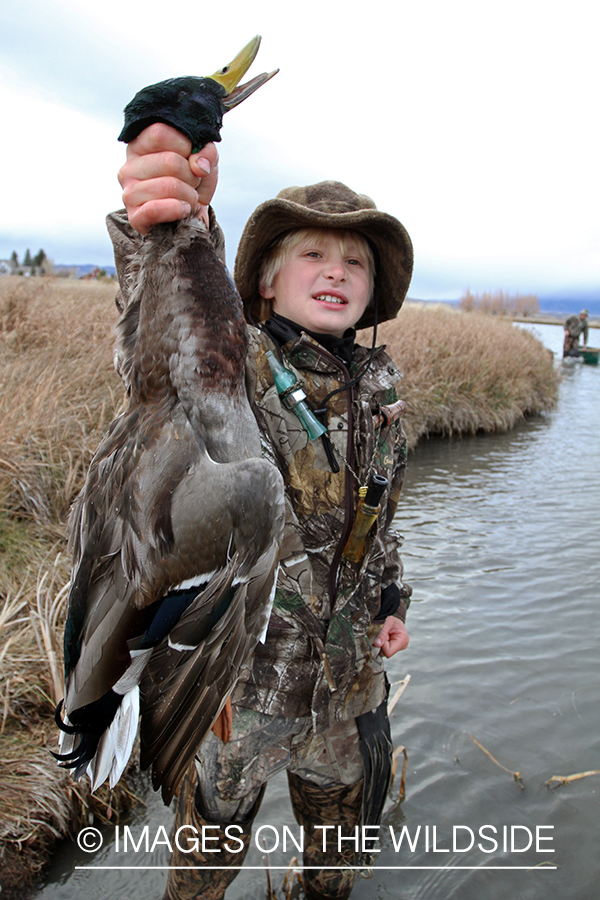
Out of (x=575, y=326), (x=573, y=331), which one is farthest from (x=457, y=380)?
(x=573, y=331)

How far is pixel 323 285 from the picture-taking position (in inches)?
88.9

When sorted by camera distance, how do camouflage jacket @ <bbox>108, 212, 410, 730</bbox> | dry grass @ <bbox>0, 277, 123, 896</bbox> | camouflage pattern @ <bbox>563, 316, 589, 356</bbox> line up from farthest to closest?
camouflage pattern @ <bbox>563, 316, 589, 356</bbox> → dry grass @ <bbox>0, 277, 123, 896</bbox> → camouflage jacket @ <bbox>108, 212, 410, 730</bbox>

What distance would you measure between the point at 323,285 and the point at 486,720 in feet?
10.4

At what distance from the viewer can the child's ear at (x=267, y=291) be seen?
8.04 ft

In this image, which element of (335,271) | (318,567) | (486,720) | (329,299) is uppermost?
(335,271)

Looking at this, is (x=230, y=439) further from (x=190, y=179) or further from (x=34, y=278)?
(x=34, y=278)

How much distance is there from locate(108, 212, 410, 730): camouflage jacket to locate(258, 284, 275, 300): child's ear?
1.15 ft

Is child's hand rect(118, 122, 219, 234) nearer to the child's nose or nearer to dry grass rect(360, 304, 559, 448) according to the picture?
the child's nose

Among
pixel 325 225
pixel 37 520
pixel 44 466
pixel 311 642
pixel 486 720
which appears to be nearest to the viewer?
pixel 311 642

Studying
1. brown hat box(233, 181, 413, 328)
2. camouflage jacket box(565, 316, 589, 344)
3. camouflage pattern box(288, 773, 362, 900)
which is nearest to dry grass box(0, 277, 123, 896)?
camouflage pattern box(288, 773, 362, 900)

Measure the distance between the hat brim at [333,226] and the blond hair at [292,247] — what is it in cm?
2

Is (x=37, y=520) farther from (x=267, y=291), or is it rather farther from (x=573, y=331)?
(x=573, y=331)

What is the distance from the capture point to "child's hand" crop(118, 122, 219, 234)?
1325 millimetres

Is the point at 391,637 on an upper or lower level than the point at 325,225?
lower
